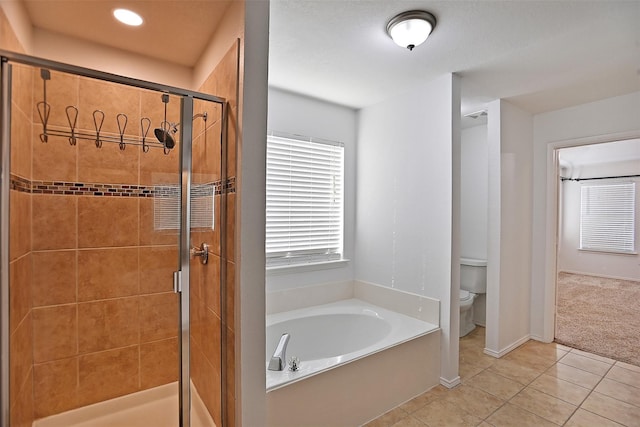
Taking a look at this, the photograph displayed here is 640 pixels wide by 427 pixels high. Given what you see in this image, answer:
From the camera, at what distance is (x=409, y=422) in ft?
6.61

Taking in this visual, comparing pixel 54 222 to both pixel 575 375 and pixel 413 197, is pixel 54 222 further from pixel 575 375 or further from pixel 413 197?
pixel 575 375

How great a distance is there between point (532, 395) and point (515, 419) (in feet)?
1.36

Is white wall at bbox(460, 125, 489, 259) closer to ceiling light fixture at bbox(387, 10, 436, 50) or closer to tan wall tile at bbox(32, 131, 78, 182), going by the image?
ceiling light fixture at bbox(387, 10, 436, 50)

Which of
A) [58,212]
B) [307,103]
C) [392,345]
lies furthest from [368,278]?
[58,212]

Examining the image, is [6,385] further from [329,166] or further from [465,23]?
[465,23]

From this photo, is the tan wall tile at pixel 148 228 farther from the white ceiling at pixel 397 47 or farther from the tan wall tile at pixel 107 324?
the white ceiling at pixel 397 47

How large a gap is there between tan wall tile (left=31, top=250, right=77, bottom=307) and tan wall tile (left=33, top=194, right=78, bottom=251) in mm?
49

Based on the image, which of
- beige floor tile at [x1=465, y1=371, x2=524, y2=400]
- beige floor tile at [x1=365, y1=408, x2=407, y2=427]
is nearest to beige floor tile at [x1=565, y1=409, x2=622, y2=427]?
beige floor tile at [x1=465, y1=371, x2=524, y2=400]

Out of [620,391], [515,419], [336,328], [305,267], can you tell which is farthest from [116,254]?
[620,391]

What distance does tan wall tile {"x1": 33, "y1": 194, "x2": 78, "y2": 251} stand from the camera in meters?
1.56

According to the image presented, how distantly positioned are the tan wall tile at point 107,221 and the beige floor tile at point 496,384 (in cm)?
273

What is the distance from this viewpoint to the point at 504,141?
3035 millimetres

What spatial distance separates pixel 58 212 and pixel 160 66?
3.59ft

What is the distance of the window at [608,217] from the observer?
5.89 m
